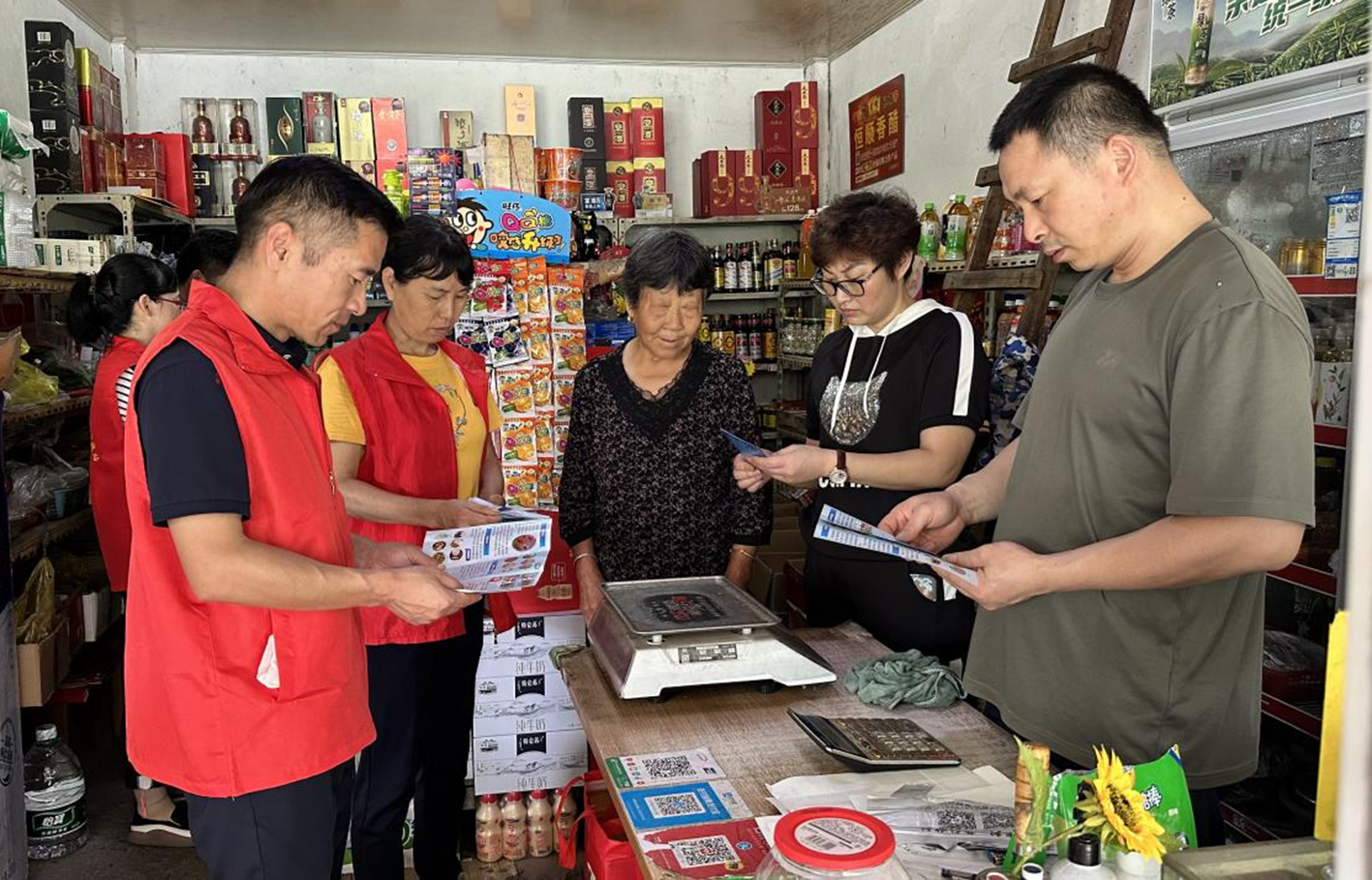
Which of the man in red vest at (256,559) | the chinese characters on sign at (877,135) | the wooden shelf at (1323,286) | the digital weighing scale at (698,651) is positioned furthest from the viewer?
the chinese characters on sign at (877,135)

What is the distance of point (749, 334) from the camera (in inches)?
260

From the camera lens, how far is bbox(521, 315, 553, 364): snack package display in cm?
404

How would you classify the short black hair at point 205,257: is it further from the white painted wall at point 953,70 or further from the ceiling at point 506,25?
the white painted wall at point 953,70

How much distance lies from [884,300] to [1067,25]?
2269 mm

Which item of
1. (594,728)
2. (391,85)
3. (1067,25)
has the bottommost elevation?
(594,728)

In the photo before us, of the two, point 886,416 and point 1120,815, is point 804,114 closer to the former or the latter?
point 886,416

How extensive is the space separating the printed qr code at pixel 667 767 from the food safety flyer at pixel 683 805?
0.04 m

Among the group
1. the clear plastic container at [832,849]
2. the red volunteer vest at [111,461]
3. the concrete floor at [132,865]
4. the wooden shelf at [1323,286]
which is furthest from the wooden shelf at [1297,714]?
the red volunteer vest at [111,461]

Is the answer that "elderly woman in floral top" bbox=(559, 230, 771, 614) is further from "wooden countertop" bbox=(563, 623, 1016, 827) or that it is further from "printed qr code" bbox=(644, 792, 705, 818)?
"printed qr code" bbox=(644, 792, 705, 818)

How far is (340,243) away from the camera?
1775mm

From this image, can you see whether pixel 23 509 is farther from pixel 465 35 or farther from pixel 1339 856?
pixel 1339 856

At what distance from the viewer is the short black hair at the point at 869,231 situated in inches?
98.4

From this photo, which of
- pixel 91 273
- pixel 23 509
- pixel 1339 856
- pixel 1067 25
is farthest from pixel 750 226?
pixel 1339 856

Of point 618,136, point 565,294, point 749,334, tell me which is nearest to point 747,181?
point 618,136
